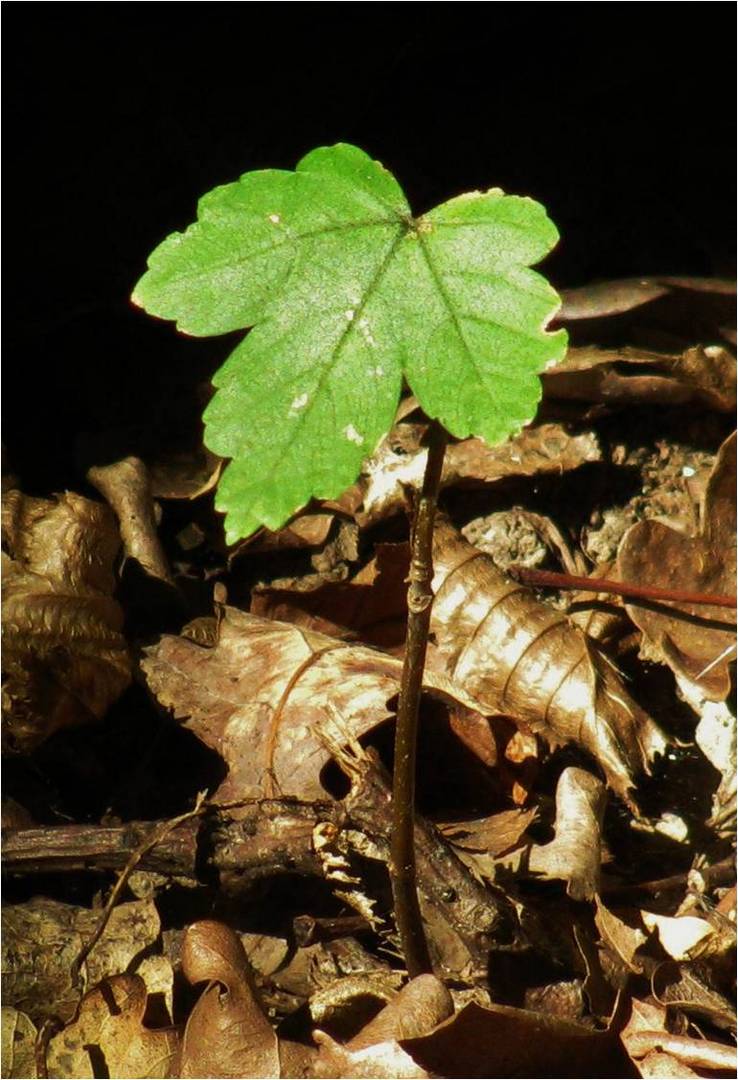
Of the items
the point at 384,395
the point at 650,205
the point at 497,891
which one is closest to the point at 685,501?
the point at 650,205

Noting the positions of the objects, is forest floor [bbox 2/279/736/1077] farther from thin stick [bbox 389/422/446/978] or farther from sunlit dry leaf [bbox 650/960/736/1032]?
thin stick [bbox 389/422/446/978]

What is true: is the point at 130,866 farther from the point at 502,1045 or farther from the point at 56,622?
the point at 502,1045

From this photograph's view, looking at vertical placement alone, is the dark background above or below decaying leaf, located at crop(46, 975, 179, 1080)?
above

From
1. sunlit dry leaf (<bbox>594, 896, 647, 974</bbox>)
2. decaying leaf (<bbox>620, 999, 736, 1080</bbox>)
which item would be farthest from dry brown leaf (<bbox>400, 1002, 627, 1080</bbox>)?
sunlit dry leaf (<bbox>594, 896, 647, 974</bbox>)

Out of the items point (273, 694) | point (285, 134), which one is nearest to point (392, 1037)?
point (273, 694)

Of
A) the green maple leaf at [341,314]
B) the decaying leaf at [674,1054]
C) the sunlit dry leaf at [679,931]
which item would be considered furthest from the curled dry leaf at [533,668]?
the green maple leaf at [341,314]

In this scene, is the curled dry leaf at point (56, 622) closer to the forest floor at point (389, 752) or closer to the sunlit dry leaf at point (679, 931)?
the forest floor at point (389, 752)
